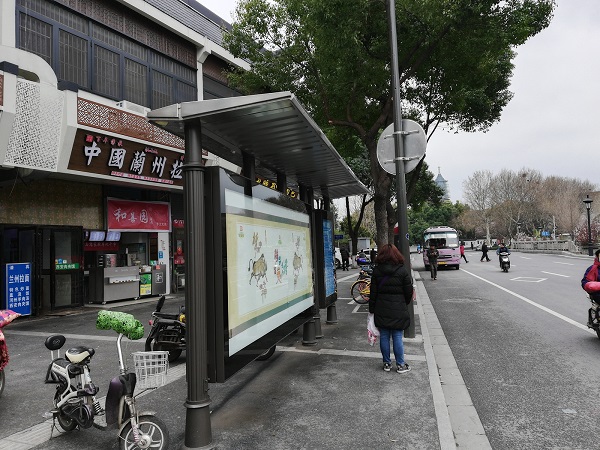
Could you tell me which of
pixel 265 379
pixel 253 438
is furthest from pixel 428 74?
pixel 253 438

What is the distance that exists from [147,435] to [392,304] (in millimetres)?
3461

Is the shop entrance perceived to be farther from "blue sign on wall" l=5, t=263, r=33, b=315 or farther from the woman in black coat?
the woman in black coat

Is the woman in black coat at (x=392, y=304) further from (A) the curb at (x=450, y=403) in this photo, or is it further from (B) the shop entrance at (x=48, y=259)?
(B) the shop entrance at (x=48, y=259)

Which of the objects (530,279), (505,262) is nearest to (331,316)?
(530,279)

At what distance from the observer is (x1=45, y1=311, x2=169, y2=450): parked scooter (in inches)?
133

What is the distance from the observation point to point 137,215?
14445mm

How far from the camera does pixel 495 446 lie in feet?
12.1

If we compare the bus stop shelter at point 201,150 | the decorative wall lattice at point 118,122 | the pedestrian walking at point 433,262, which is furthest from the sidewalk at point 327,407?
the pedestrian walking at point 433,262

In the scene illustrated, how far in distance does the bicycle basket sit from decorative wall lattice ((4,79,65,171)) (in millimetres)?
7839

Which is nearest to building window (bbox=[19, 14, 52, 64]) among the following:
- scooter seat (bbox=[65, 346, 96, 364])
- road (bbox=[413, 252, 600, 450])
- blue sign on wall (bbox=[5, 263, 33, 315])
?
blue sign on wall (bbox=[5, 263, 33, 315])

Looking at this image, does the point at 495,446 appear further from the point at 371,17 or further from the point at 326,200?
the point at 371,17

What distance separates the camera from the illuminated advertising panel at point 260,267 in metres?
3.95

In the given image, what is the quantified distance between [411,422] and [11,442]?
3.70m

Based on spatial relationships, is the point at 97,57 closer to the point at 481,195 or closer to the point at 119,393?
the point at 119,393
